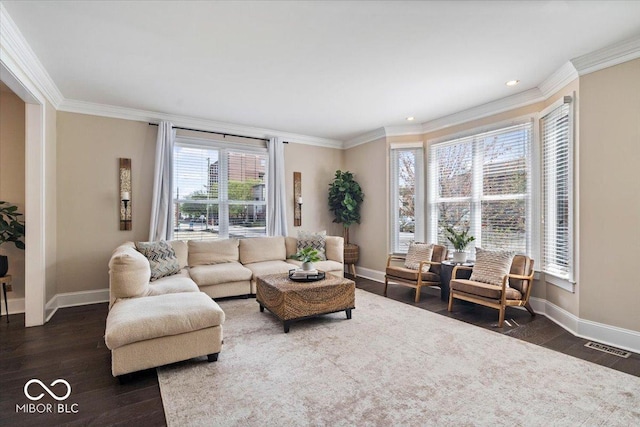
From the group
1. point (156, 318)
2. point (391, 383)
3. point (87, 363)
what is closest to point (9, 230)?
point (87, 363)

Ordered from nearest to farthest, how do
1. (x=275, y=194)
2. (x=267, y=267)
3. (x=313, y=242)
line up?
(x=267, y=267) → (x=313, y=242) → (x=275, y=194)

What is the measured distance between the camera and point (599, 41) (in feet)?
9.64

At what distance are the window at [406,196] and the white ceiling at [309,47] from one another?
1.28 m

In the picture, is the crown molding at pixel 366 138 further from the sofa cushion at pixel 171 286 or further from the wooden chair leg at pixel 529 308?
the sofa cushion at pixel 171 286

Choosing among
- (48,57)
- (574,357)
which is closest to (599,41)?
(574,357)

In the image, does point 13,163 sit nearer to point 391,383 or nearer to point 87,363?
point 87,363

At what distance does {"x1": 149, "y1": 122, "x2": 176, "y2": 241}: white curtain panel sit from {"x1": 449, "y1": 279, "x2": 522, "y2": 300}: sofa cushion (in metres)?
4.45

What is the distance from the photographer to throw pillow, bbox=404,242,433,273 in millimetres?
5016

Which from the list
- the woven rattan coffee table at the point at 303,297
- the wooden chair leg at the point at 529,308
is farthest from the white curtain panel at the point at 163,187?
the wooden chair leg at the point at 529,308

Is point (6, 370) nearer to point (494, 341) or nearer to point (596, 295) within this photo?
point (494, 341)

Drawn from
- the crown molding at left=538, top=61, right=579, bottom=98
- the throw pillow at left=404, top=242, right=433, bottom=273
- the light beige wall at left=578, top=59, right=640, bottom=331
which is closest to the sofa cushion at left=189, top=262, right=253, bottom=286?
the throw pillow at left=404, top=242, right=433, bottom=273

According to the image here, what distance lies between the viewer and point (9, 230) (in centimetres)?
381

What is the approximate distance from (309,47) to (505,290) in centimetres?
343

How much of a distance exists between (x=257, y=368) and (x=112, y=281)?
171 centimetres
